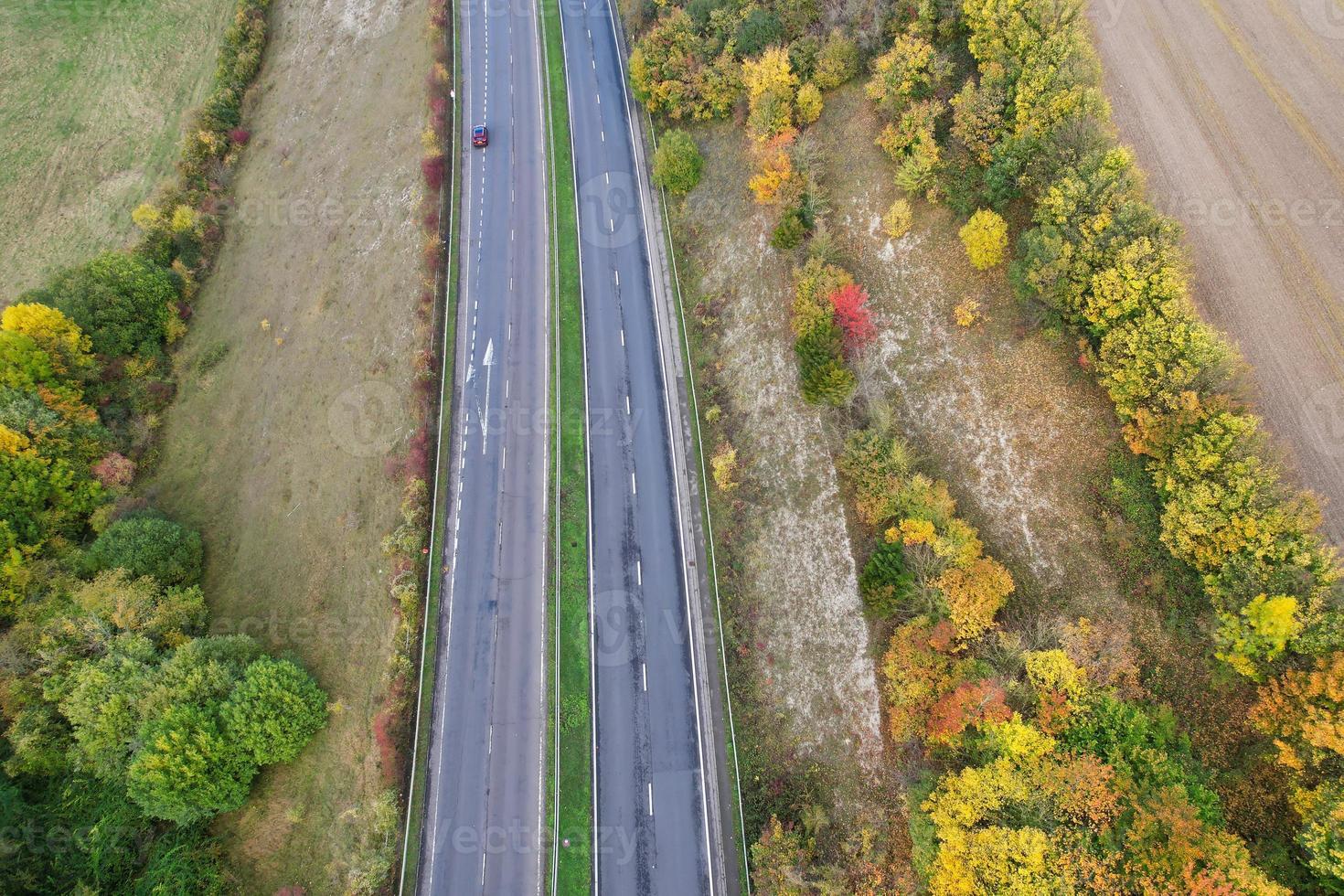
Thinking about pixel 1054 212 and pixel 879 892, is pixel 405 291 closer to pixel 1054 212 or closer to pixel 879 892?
pixel 1054 212

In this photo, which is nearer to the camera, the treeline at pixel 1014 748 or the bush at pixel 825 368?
the treeline at pixel 1014 748

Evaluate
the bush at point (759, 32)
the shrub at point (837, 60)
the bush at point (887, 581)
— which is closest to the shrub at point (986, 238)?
the shrub at point (837, 60)

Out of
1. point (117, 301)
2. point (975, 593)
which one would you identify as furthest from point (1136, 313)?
point (117, 301)

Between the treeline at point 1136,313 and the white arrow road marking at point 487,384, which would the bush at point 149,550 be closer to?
the white arrow road marking at point 487,384

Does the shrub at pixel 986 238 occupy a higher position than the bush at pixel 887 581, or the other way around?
the shrub at pixel 986 238

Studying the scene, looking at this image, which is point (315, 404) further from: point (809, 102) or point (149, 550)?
point (809, 102)

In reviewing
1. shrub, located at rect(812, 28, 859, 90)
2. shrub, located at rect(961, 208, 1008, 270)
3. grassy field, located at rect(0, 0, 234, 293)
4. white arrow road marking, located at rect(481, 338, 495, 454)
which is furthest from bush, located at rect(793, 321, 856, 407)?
grassy field, located at rect(0, 0, 234, 293)
